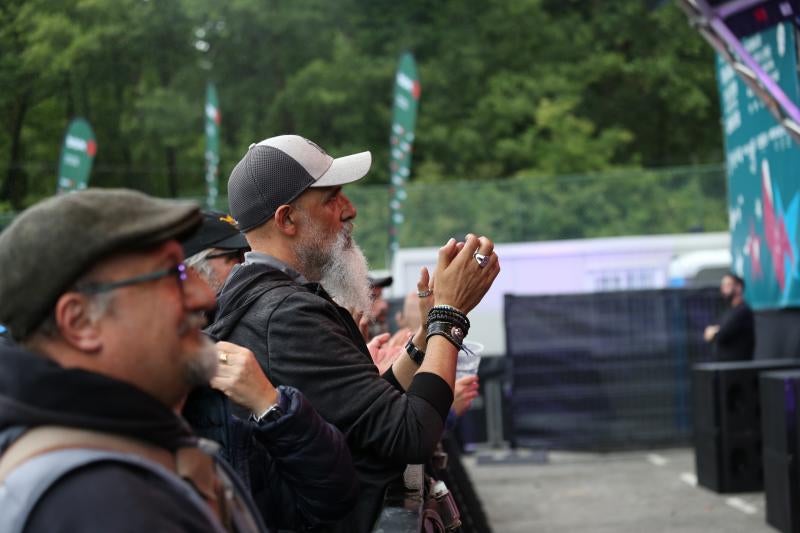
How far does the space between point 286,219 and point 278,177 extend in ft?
0.38

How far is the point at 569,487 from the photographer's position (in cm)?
1307

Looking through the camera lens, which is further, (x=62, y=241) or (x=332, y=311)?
(x=332, y=311)

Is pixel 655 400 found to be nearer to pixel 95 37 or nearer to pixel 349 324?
pixel 349 324

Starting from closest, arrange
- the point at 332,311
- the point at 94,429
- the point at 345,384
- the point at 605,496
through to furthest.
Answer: the point at 94,429 < the point at 345,384 < the point at 332,311 < the point at 605,496

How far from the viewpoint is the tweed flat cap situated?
5.51ft

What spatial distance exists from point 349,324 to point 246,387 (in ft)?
1.91

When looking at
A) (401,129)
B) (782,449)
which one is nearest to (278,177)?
(782,449)

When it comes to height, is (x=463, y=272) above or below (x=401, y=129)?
below

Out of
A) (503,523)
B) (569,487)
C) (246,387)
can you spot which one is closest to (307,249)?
(246,387)

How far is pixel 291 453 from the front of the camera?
2668mm

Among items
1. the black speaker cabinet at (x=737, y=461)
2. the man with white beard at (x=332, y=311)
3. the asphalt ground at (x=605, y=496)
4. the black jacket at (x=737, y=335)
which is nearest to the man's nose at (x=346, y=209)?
the man with white beard at (x=332, y=311)

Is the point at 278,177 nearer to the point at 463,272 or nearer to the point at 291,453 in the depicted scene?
the point at 463,272

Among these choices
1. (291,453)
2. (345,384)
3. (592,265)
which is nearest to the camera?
(291,453)

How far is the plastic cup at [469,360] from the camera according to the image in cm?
394
